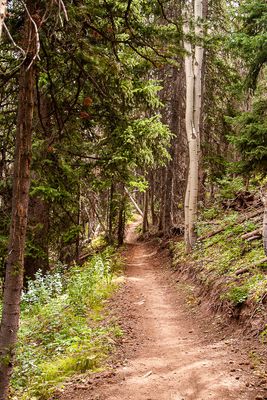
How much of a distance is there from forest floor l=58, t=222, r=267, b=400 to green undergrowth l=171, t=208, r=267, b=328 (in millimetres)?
728

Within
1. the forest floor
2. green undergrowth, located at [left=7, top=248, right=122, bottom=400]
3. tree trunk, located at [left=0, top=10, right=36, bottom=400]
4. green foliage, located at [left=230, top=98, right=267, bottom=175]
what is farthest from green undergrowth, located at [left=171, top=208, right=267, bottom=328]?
tree trunk, located at [left=0, top=10, right=36, bottom=400]

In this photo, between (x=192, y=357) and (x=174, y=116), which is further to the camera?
(x=174, y=116)

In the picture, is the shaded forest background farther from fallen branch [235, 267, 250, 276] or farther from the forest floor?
fallen branch [235, 267, 250, 276]

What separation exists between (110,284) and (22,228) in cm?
650

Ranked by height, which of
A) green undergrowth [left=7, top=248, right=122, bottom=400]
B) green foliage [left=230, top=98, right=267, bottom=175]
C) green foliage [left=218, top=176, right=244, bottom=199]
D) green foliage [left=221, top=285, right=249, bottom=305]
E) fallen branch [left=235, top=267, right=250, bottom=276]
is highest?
green foliage [left=230, top=98, right=267, bottom=175]

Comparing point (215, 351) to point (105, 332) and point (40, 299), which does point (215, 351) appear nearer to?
point (105, 332)

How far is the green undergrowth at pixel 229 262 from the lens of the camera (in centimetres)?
699

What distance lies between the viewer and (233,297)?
23.0 feet

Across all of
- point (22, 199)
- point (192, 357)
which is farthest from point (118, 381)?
point (22, 199)

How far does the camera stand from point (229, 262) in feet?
30.4

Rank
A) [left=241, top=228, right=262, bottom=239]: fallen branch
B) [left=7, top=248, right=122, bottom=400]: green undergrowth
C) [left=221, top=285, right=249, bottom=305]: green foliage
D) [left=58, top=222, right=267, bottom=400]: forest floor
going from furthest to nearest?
[left=241, top=228, right=262, bottom=239]: fallen branch → [left=221, top=285, right=249, bottom=305]: green foliage → [left=7, top=248, right=122, bottom=400]: green undergrowth → [left=58, top=222, right=267, bottom=400]: forest floor

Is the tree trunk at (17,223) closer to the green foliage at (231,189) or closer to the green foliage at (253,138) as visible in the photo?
the green foliage at (253,138)

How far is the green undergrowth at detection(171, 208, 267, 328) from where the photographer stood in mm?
6986

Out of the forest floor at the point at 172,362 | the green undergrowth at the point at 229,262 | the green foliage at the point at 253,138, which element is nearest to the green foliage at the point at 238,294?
the green undergrowth at the point at 229,262
